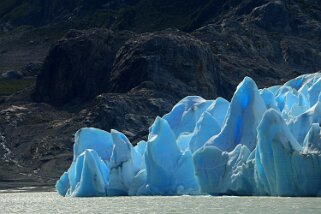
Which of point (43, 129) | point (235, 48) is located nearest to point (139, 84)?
point (43, 129)

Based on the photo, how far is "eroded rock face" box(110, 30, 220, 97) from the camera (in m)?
122

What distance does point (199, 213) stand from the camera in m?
46.0

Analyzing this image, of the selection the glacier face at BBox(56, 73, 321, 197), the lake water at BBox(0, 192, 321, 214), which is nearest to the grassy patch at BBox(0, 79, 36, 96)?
the glacier face at BBox(56, 73, 321, 197)

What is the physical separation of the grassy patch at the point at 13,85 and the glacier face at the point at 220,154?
10121cm

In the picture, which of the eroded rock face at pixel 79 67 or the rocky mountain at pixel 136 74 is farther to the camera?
the eroded rock face at pixel 79 67

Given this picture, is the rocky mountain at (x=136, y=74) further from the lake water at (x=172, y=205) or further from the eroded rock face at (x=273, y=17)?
the lake water at (x=172, y=205)

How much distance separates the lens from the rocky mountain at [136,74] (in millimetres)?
114875

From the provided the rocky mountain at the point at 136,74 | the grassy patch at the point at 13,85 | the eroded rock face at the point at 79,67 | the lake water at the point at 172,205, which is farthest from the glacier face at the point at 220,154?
the grassy patch at the point at 13,85

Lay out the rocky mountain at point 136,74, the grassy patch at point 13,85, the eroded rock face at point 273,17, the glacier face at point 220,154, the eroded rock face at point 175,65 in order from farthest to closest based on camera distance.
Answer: the grassy patch at point 13,85 → the eroded rock face at point 273,17 → the eroded rock face at point 175,65 → the rocky mountain at point 136,74 → the glacier face at point 220,154

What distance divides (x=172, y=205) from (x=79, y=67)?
288 ft

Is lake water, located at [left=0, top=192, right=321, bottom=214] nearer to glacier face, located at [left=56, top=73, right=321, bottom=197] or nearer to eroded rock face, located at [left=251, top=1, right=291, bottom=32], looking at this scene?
glacier face, located at [left=56, top=73, right=321, bottom=197]

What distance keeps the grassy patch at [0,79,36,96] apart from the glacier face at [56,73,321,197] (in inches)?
Answer: 3985

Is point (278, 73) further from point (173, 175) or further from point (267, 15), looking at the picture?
point (173, 175)

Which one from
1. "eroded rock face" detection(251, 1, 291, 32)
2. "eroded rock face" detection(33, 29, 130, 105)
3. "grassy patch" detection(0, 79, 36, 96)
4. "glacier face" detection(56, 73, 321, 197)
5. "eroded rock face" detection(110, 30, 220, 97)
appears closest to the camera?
"glacier face" detection(56, 73, 321, 197)
